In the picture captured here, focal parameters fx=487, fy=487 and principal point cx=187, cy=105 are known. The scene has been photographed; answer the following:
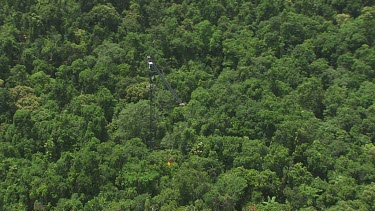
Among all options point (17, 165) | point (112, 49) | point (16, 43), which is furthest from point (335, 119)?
point (16, 43)

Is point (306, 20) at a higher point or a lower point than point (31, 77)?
higher

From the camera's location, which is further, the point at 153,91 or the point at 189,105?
the point at 153,91

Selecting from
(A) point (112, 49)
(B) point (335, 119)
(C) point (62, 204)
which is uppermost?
(A) point (112, 49)

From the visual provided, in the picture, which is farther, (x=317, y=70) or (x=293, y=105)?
(x=317, y=70)

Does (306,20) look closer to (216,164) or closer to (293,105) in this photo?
(293,105)

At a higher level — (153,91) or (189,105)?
(153,91)

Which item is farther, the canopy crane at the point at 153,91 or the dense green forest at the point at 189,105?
the canopy crane at the point at 153,91

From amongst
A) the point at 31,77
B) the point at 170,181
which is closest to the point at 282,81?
the point at 170,181

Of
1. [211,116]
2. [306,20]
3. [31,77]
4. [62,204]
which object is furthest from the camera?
[306,20]

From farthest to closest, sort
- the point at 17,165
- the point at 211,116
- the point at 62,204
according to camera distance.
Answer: the point at 211,116, the point at 17,165, the point at 62,204
